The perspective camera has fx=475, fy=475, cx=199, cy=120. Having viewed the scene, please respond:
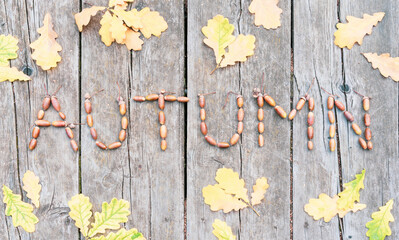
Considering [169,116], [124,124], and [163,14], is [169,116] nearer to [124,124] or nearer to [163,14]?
[124,124]

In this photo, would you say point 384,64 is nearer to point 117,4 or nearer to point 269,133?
point 269,133

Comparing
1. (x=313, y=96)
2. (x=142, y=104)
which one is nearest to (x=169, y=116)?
(x=142, y=104)

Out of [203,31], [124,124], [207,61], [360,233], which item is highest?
[203,31]

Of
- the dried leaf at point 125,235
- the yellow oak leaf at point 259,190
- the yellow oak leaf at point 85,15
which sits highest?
the yellow oak leaf at point 85,15

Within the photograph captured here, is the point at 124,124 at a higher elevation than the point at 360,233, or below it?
higher

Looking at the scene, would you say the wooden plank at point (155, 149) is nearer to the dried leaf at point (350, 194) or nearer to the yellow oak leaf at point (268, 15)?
the yellow oak leaf at point (268, 15)

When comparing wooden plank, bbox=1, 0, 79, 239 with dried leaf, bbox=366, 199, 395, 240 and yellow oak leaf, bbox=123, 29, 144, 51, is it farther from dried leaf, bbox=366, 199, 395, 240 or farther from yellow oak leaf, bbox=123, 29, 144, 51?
dried leaf, bbox=366, 199, 395, 240

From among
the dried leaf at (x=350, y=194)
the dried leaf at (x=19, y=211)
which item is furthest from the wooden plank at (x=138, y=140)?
the dried leaf at (x=350, y=194)

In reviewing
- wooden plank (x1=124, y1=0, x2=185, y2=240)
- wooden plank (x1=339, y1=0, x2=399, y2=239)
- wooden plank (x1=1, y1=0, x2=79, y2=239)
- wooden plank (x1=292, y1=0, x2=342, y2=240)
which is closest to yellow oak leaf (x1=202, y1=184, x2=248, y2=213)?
wooden plank (x1=124, y1=0, x2=185, y2=240)
